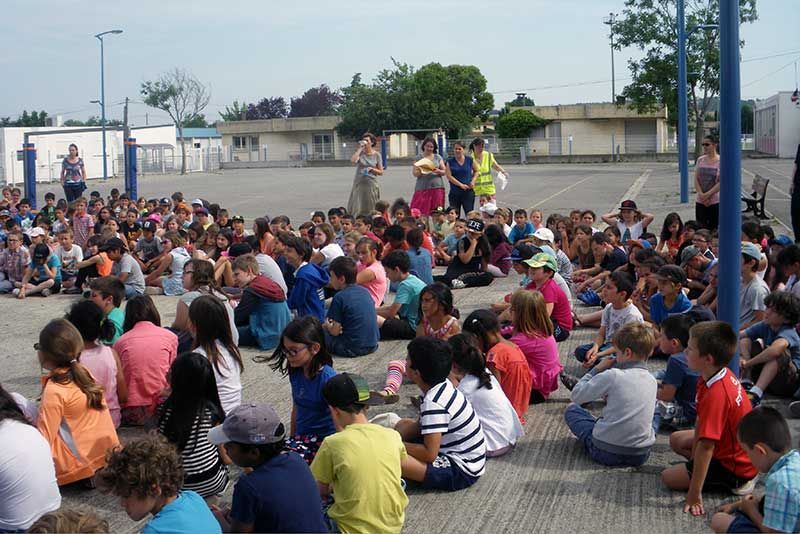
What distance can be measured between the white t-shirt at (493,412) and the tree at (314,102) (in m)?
108

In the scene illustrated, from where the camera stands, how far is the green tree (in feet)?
229

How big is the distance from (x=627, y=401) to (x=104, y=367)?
3.75 metres

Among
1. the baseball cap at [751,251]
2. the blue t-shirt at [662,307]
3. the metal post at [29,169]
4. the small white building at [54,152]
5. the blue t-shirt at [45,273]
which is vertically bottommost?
the blue t-shirt at [662,307]

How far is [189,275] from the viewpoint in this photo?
346 inches

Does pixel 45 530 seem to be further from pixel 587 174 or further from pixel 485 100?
pixel 485 100

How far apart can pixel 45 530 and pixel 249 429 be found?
4.11ft

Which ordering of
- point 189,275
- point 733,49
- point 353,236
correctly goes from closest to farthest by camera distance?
point 733,49, point 189,275, point 353,236

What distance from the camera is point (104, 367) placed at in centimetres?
690

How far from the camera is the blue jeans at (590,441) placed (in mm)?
6273

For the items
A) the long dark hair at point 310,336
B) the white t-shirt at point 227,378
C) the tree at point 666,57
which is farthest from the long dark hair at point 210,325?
the tree at point 666,57

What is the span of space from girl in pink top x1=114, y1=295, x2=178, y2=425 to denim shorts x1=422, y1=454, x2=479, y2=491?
97.4 inches

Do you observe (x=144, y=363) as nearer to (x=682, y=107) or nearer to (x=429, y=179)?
(x=429, y=179)

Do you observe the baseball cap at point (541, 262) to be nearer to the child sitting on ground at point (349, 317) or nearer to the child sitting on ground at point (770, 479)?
the child sitting on ground at point (349, 317)

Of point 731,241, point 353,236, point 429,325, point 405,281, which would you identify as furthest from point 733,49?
point 353,236
